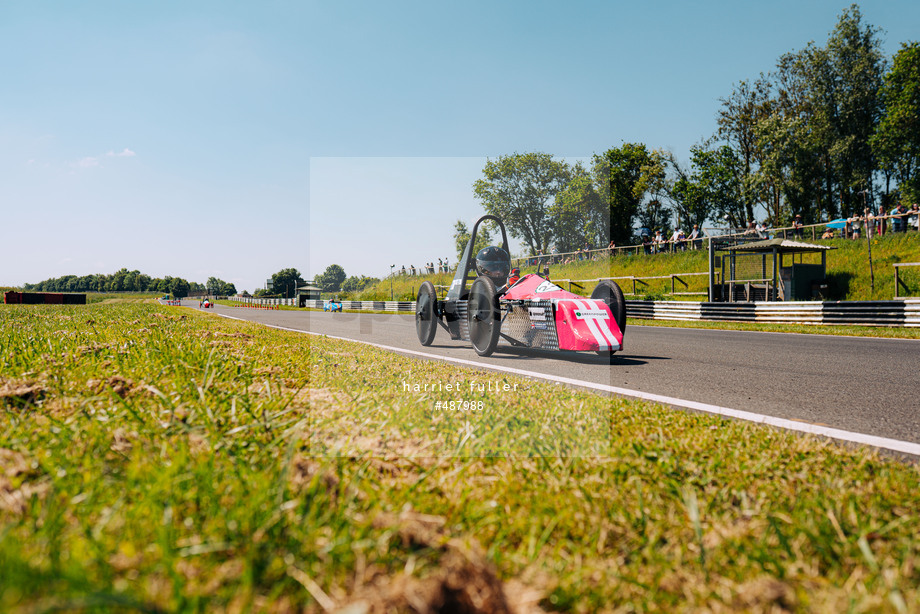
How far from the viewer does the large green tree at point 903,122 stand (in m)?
35.1

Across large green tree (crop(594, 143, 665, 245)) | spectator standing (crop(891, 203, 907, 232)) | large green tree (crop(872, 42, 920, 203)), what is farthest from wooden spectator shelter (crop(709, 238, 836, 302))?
large green tree (crop(594, 143, 665, 245))

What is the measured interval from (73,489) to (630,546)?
1.80 meters

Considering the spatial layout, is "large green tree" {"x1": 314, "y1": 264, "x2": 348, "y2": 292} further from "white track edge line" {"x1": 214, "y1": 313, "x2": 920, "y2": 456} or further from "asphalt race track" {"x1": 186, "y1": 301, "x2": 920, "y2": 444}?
"white track edge line" {"x1": 214, "y1": 313, "x2": 920, "y2": 456}

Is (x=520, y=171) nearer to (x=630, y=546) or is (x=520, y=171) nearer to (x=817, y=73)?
(x=630, y=546)

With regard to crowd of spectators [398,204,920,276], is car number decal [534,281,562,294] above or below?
below

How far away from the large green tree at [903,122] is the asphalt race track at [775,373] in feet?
124

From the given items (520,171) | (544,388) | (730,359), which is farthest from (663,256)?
(544,388)

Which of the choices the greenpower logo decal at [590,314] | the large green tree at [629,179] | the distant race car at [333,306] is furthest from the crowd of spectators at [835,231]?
the large green tree at [629,179]

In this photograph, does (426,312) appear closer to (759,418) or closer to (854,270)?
(759,418)

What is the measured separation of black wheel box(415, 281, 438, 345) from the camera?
8.32 meters

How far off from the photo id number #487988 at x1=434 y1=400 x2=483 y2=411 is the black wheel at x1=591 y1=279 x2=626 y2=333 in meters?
3.74

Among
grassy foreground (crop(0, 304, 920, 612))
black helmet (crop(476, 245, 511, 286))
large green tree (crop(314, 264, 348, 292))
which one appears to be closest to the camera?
grassy foreground (crop(0, 304, 920, 612))

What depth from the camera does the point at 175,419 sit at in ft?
7.48

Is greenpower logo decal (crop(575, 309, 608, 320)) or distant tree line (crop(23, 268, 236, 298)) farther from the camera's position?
distant tree line (crop(23, 268, 236, 298))
